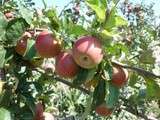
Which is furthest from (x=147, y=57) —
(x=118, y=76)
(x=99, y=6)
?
(x=99, y=6)

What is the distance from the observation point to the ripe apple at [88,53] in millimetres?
1296

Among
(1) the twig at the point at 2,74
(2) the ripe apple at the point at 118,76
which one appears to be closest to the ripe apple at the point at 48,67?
(1) the twig at the point at 2,74

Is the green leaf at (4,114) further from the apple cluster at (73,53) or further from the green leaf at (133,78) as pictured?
the green leaf at (133,78)

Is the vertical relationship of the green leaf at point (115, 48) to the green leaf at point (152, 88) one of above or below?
above

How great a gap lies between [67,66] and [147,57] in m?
0.33

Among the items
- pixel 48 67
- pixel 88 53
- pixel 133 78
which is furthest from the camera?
pixel 48 67

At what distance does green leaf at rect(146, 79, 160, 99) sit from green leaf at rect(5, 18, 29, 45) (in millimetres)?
425

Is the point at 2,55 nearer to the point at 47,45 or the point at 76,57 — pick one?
the point at 47,45

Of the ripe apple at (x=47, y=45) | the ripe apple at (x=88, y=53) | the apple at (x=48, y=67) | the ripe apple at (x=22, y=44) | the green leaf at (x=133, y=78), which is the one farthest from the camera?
the apple at (x=48, y=67)

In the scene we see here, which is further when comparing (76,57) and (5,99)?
(5,99)

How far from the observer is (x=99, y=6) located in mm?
1342

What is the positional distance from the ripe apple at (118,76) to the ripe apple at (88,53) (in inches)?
3.9

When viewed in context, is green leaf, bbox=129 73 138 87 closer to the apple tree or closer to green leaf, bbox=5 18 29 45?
the apple tree

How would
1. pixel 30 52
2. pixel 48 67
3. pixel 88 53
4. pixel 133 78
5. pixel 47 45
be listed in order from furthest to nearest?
pixel 48 67
pixel 133 78
pixel 30 52
pixel 47 45
pixel 88 53
